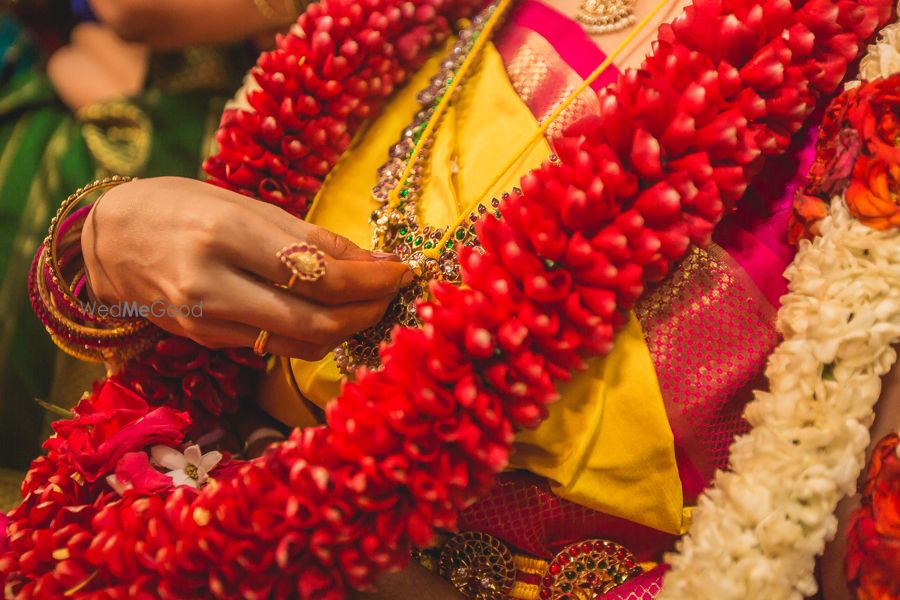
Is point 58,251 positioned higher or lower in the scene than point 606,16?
lower

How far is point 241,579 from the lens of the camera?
1.76 ft

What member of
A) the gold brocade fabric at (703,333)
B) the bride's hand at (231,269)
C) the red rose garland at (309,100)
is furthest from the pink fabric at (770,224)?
the red rose garland at (309,100)

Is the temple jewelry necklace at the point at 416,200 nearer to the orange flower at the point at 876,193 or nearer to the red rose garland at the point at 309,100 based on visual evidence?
the red rose garland at the point at 309,100

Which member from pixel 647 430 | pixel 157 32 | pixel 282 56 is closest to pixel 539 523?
pixel 647 430

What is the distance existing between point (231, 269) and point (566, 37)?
0.41 metres

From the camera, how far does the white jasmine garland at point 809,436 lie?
0.53m

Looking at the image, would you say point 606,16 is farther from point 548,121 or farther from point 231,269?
point 231,269

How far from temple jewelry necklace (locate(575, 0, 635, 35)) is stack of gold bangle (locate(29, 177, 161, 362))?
496 millimetres

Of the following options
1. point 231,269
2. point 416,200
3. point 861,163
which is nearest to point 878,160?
point 861,163

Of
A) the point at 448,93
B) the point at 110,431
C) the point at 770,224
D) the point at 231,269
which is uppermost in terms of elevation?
the point at 770,224

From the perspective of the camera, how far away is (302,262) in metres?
0.58

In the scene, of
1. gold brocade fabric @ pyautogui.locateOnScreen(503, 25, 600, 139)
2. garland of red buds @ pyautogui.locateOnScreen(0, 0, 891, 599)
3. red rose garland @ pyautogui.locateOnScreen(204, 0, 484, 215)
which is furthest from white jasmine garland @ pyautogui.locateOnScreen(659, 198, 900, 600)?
red rose garland @ pyautogui.locateOnScreen(204, 0, 484, 215)

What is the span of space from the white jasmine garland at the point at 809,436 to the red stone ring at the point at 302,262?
35 centimetres

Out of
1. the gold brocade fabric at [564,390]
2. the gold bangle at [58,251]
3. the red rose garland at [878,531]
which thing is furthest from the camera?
the gold bangle at [58,251]
